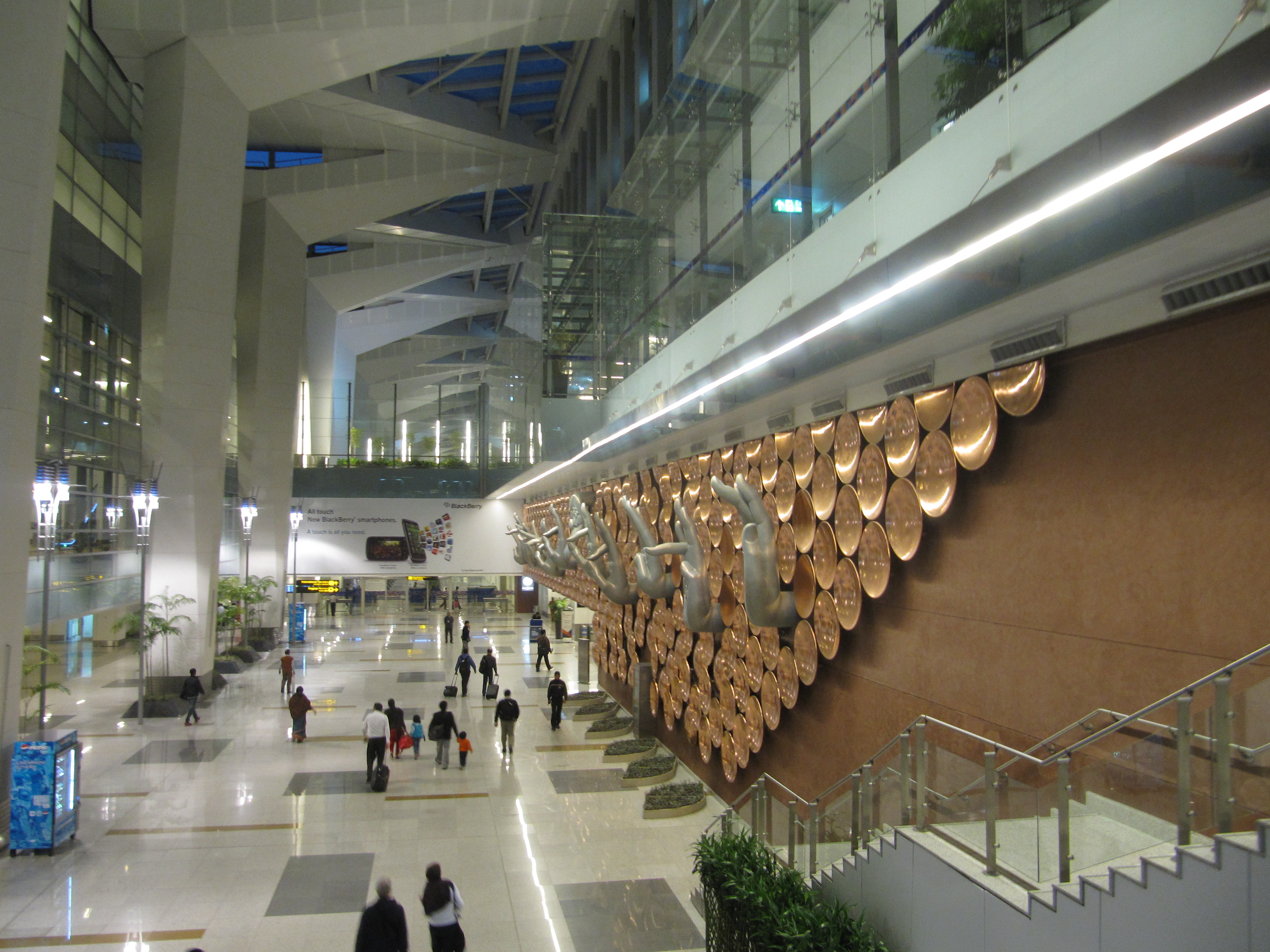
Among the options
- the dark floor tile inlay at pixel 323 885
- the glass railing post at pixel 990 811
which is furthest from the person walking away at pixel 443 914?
the glass railing post at pixel 990 811

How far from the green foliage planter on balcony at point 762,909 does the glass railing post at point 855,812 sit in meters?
0.43

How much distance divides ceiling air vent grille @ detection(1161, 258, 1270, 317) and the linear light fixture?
1.11 metres

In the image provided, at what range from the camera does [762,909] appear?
621 cm

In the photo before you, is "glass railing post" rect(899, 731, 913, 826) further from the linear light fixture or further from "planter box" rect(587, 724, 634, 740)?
"planter box" rect(587, 724, 634, 740)

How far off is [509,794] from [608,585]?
367 centimetres

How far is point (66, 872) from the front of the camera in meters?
8.82

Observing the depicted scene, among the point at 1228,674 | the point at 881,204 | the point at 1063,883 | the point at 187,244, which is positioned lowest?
the point at 1063,883

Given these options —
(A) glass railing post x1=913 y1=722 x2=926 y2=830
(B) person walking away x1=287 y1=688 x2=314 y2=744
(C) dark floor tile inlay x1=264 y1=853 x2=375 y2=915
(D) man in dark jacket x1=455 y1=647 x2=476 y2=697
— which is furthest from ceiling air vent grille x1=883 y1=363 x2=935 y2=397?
(D) man in dark jacket x1=455 y1=647 x2=476 y2=697

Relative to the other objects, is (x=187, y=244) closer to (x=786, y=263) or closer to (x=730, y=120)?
(x=730, y=120)

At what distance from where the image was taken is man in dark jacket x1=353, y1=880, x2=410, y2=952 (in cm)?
596

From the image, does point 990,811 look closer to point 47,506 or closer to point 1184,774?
point 1184,774

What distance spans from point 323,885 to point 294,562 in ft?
78.4

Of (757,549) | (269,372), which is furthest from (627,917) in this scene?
(269,372)

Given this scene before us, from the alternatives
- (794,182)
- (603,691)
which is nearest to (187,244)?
(603,691)
